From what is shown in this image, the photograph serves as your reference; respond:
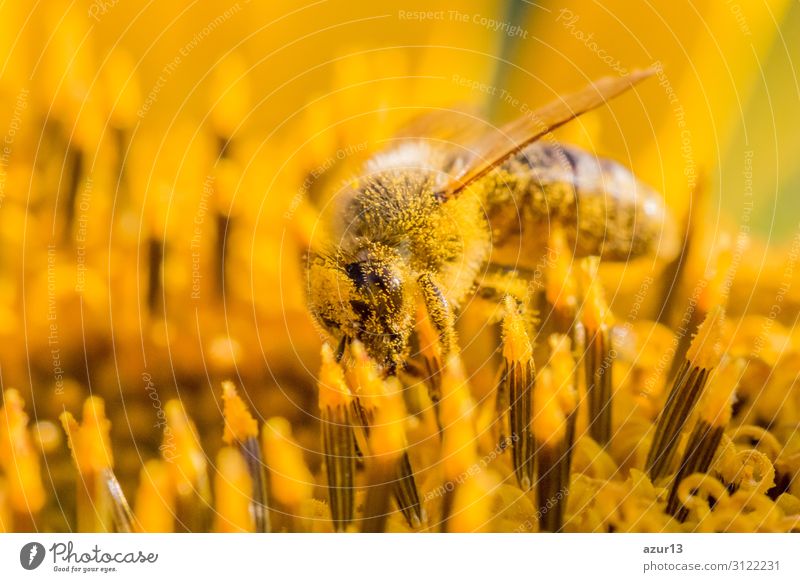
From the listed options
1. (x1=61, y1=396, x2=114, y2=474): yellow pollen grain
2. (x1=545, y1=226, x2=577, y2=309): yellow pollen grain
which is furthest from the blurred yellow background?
(x1=545, y1=226, x2=577, y2=309): yellow pollen grain

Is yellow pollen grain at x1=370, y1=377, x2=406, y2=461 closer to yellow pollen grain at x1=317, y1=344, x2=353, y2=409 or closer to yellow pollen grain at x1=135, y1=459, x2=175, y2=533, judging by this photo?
yellow pollen grain at x1=317, y1=344, x2=353, y2=409

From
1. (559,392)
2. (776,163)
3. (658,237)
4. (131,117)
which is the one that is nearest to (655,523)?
(559,392)

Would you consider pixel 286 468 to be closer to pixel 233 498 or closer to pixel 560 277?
pixel 233 498

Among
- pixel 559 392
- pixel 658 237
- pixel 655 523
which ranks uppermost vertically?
pixel 658 237

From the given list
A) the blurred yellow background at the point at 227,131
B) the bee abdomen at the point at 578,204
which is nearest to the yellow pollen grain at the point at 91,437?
the blurred yellow background at the point at 227,131

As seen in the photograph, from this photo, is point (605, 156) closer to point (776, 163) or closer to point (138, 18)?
point (776, 163)
